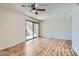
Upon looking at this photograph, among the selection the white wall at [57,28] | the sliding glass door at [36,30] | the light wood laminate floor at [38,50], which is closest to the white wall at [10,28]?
the light wood laminate floor at [38,50]

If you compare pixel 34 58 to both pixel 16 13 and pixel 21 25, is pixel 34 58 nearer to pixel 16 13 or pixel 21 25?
pixel 16 13

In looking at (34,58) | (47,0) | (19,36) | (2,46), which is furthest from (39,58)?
(19,36)

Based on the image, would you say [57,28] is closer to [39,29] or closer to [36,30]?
[39,29]

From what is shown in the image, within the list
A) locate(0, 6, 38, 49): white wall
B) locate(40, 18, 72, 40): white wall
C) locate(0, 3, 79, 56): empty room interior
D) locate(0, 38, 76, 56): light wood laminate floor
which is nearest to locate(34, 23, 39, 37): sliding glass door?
locate(0, 3, 79, 56): empty room interior

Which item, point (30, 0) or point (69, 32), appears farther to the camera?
point (69, 32)

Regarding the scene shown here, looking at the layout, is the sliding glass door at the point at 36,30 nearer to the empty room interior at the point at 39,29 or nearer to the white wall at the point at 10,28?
the empty room interior at the point at 39,29

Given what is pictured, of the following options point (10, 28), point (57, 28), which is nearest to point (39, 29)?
point (57, 28)

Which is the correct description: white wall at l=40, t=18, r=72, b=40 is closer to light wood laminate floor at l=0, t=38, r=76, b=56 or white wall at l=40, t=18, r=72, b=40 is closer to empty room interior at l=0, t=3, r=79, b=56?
empty room interior at l=0, t=3, r=79, b=56

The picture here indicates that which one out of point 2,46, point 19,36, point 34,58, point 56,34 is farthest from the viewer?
point 56,34

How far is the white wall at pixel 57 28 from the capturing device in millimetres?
9195

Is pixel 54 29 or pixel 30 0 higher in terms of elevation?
pixel 30 0

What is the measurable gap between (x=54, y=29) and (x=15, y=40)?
493cm

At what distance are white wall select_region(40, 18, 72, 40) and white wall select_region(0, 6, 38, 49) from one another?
3.95m

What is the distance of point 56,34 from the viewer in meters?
9.79
